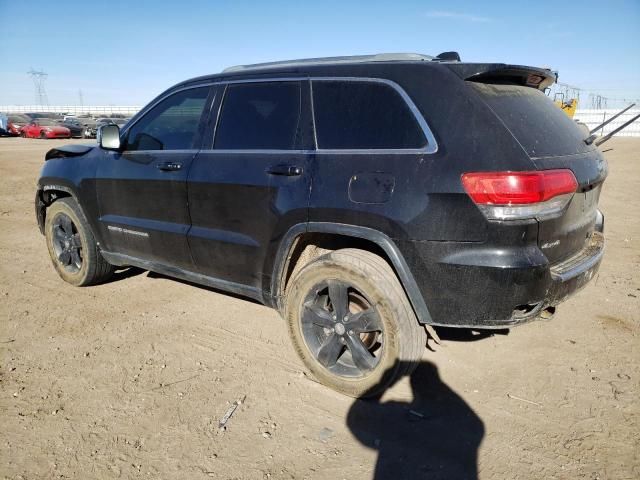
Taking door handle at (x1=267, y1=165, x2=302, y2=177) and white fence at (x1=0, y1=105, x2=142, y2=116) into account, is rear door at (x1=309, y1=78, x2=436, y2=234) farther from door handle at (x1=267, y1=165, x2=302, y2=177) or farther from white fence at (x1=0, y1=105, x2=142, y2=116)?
white fence at (x1=0, y1=105, x2=142, y2=116)

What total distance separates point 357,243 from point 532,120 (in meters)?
1.20

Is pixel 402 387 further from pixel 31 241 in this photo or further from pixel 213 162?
pixel 31 241

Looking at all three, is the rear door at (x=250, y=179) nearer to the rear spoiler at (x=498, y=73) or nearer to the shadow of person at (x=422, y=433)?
the rear spoiler at (x=498, y=73)

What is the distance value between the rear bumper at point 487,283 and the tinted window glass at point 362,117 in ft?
2.05

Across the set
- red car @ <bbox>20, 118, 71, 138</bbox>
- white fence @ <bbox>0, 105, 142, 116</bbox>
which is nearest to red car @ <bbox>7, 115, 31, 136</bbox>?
red car @ <bbox>20, 118, 71, 138</bbox>

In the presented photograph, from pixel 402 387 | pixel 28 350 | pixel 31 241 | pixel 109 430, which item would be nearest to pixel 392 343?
pixel 402 387

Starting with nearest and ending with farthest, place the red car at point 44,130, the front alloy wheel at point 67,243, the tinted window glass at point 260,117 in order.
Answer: the tinted window glass at point 260,117 < the front alloy wheel at point 67,243 < the red car at point 44,130

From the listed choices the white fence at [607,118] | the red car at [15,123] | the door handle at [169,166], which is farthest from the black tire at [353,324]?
the red car at [15,123]

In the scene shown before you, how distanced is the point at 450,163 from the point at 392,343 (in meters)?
1.04

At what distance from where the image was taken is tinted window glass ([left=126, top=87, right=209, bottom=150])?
11.9 feet

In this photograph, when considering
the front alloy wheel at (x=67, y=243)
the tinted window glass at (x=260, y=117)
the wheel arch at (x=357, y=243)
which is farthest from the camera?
the front alloy wheel at (x=67, y=243)

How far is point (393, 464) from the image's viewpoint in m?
2.36

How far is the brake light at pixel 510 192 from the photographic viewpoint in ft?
7.56

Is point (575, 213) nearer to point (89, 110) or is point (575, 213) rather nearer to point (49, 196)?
point (49, 196)
